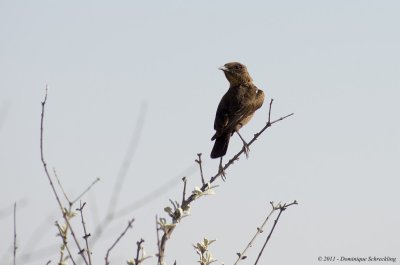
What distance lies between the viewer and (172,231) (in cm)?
332

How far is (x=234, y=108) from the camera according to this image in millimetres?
7852

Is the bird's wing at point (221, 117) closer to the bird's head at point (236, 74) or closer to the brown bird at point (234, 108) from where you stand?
the brown bird at point (234, 108)

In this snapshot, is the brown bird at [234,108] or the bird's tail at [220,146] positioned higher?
the brown bird at [234,108]

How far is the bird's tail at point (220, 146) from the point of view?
739 cm

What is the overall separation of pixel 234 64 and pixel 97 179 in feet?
21.0

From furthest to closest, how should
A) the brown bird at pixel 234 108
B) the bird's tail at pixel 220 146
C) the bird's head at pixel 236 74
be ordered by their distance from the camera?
the bird's head at pixel 236 74, the brown bird at pixel 234 108, the bird's tail at pixel 220 146

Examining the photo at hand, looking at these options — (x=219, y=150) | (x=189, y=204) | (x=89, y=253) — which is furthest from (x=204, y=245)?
(x=219, y=150)

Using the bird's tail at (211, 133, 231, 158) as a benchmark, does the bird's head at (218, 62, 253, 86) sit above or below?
above

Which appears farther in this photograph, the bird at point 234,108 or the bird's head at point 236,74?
the bird's head at point 236,74

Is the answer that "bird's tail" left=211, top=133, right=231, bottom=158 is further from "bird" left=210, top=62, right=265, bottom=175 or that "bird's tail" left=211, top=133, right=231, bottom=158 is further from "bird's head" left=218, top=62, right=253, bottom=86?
"bird's head" left=218, top=62, right=253, bottom=86

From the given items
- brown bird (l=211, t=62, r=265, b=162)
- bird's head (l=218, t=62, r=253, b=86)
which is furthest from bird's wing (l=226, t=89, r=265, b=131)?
bird's head (l=218, t=62, r=253, b=86)

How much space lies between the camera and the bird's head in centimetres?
902

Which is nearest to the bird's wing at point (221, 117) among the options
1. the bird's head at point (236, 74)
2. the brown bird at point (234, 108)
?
the brown bird at point (234, 108)

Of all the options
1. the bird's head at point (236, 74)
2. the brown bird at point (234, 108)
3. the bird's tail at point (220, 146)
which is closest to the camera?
the bird's tail at point (220, 146)
